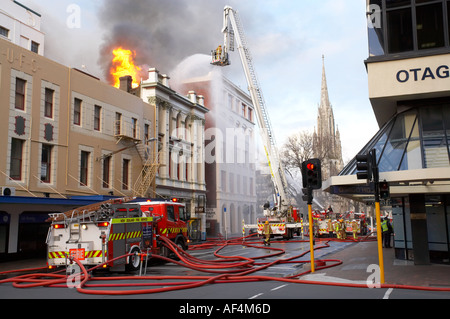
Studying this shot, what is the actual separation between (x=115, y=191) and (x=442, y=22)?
794 inches

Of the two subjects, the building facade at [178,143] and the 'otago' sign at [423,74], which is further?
the building facade at [178,143]

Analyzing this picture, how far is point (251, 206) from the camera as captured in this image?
53.8 m

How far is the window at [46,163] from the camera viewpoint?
22797mm

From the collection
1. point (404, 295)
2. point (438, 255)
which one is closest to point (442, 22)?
point (438, 255)

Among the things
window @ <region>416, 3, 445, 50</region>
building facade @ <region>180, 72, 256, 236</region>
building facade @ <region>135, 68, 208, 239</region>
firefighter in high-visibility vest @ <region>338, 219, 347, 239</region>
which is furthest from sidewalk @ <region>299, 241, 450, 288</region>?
building facade @ <region>180, 72, 256, 236</region>

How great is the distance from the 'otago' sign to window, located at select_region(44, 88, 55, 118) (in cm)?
1687

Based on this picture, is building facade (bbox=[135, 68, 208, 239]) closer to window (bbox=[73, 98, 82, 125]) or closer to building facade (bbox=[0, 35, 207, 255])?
building facade (bbox=[0, 35, 207, 255])

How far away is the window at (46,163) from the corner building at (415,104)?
48.1 feet

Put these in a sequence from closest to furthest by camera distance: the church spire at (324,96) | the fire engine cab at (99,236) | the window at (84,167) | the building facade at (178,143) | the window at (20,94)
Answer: the fire engine cab at (99,236) < the window at (20,94) < the window at (84,167) < the building facade at (178,143) < the church spire at (324,96)

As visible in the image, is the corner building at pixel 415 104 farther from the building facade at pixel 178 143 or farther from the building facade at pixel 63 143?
the building facade at pixel 178 143

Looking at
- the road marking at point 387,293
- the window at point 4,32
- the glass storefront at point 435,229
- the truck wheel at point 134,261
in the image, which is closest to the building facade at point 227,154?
the window at point 4,32

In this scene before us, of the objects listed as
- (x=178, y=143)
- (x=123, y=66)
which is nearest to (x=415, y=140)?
(x=178, y=143)

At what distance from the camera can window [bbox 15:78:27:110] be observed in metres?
21.6
